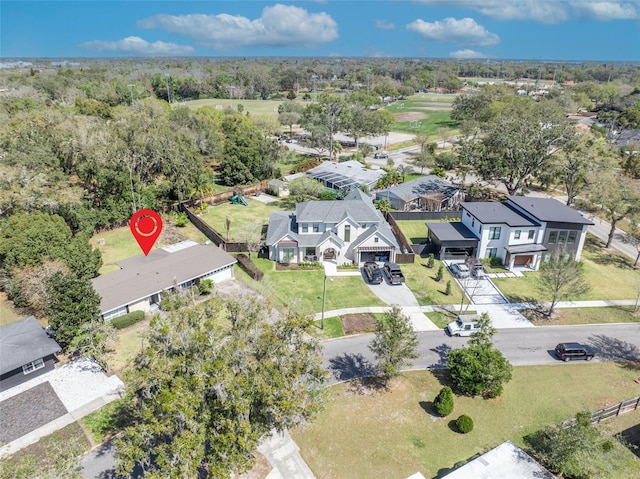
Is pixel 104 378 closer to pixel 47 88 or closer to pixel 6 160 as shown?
pixel 6 160

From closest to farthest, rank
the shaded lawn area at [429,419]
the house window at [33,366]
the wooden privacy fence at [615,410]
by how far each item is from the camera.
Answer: the shaded lawn area at [429,419], the wooden privacy fence at [615,410], the house window at [33,366]

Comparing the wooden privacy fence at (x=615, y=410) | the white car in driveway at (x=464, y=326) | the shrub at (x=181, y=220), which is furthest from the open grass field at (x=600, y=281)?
the shrub at (x=181, y=220)

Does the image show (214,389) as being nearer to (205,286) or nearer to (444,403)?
(444,403)

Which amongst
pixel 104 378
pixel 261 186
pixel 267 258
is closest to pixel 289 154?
pixel 261 186

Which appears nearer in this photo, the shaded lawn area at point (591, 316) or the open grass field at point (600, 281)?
the shaded lawn area at point (591, 316)

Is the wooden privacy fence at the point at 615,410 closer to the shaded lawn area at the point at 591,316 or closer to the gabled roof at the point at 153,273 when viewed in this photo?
the shaded lawn area at the point at 591,316

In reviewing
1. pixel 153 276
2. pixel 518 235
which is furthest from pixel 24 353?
pixel 518 235
